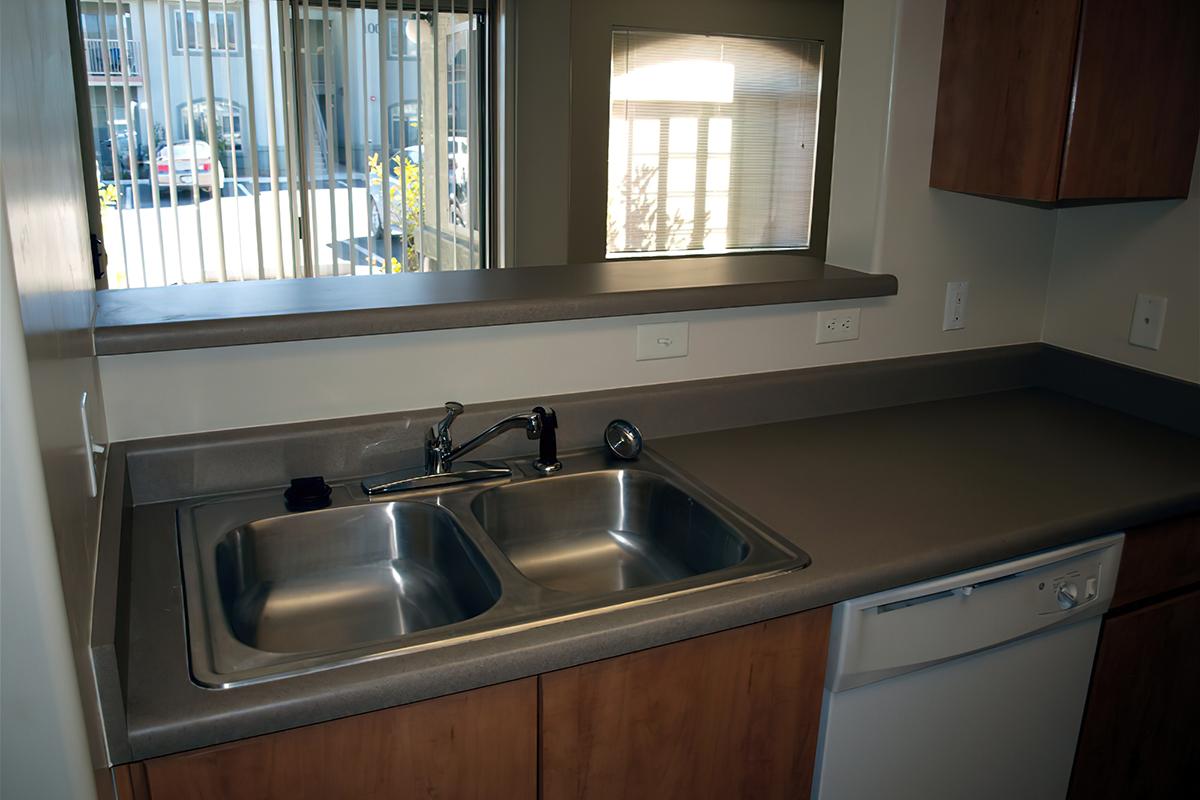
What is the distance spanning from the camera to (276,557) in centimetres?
151

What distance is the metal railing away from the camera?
401 centimetres

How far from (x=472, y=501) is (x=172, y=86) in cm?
343

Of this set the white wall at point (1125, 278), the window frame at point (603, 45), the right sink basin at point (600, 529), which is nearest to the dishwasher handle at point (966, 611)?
the right sink basin at point (600, 529)

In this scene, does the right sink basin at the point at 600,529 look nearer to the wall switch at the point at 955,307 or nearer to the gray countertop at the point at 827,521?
the gray countertop at the point at 827,521

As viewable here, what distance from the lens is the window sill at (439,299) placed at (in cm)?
151

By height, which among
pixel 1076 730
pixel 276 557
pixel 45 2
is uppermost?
pixel 45 2

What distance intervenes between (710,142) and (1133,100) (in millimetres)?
4017

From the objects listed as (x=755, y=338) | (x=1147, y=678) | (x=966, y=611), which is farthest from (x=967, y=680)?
(x=755, y=338)

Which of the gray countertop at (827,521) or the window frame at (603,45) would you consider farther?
the window frame at (603,45)

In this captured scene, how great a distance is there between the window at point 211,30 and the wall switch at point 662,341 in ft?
10.6

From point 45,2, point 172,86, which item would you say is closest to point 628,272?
point 45,2

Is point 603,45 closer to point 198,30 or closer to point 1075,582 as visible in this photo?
point 198,30

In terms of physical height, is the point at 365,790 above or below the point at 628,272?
below

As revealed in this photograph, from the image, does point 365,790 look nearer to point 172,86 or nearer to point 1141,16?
point 1141,16
